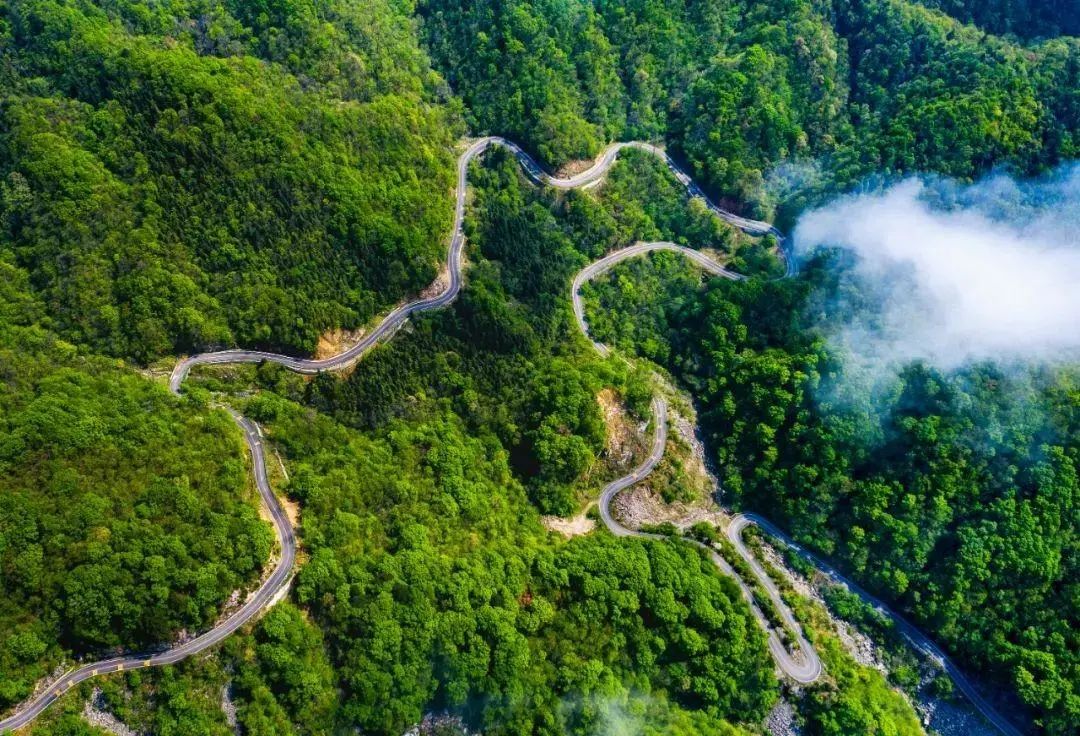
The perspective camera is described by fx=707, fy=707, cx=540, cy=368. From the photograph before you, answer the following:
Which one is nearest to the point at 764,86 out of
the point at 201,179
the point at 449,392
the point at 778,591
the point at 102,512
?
the point at 449,392

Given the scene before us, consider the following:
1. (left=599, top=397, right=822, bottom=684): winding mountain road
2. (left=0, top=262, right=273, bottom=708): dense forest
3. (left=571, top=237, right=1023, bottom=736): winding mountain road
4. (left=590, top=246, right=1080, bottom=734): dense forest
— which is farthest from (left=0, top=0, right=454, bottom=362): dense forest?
(left=599, top=397, right=822, bottom=684): winding mountain road

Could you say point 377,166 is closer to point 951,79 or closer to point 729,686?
point 729,686

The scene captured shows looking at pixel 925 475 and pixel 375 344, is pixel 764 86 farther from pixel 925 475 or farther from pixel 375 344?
pixel 375 344

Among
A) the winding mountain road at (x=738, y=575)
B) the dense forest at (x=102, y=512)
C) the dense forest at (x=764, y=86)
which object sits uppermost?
the dense forest at (x=764, y=86)

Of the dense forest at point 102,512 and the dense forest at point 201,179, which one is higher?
the dense forest at point 201,179

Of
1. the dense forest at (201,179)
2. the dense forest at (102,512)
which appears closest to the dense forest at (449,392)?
the dense forest at (102,512)

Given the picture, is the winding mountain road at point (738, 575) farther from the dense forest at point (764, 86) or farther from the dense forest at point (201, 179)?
the dense forest at point (764, 86)

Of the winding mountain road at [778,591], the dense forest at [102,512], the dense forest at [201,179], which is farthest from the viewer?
the winding mountain road at [778,591]
